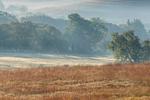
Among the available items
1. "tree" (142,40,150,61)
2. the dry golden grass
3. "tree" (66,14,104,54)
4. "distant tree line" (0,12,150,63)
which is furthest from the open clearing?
"tree" (66,14,104,54)

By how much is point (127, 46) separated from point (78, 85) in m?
58.4

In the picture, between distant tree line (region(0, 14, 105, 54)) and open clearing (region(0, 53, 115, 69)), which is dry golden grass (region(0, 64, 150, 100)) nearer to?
open clearing (region(0, 53, 115, 69))

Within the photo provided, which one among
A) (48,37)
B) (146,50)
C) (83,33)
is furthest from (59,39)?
(146,50)

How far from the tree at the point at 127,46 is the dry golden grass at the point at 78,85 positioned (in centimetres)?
4633

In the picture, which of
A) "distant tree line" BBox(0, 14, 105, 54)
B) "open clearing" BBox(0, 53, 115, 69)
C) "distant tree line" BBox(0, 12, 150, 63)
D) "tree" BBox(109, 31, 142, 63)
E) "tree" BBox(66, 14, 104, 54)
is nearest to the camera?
"open clearing" BBox(0, 53, 115, 69)

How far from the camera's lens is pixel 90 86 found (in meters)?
32.1

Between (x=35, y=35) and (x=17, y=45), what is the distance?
38.3 ft

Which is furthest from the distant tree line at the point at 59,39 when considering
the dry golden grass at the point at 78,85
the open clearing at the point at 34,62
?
the dry golden grass at the point at 78,85

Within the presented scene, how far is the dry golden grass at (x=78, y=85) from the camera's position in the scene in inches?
1020

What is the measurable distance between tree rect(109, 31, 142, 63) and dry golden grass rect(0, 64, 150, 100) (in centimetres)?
4633

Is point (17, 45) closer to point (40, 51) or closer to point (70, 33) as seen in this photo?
point (40, 51)

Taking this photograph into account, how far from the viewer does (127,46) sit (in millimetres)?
90250

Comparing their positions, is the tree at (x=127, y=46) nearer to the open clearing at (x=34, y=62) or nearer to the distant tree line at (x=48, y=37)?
the open clearing at (x=34, y=62)

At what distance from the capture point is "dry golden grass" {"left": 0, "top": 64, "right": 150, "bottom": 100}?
85.0ft
